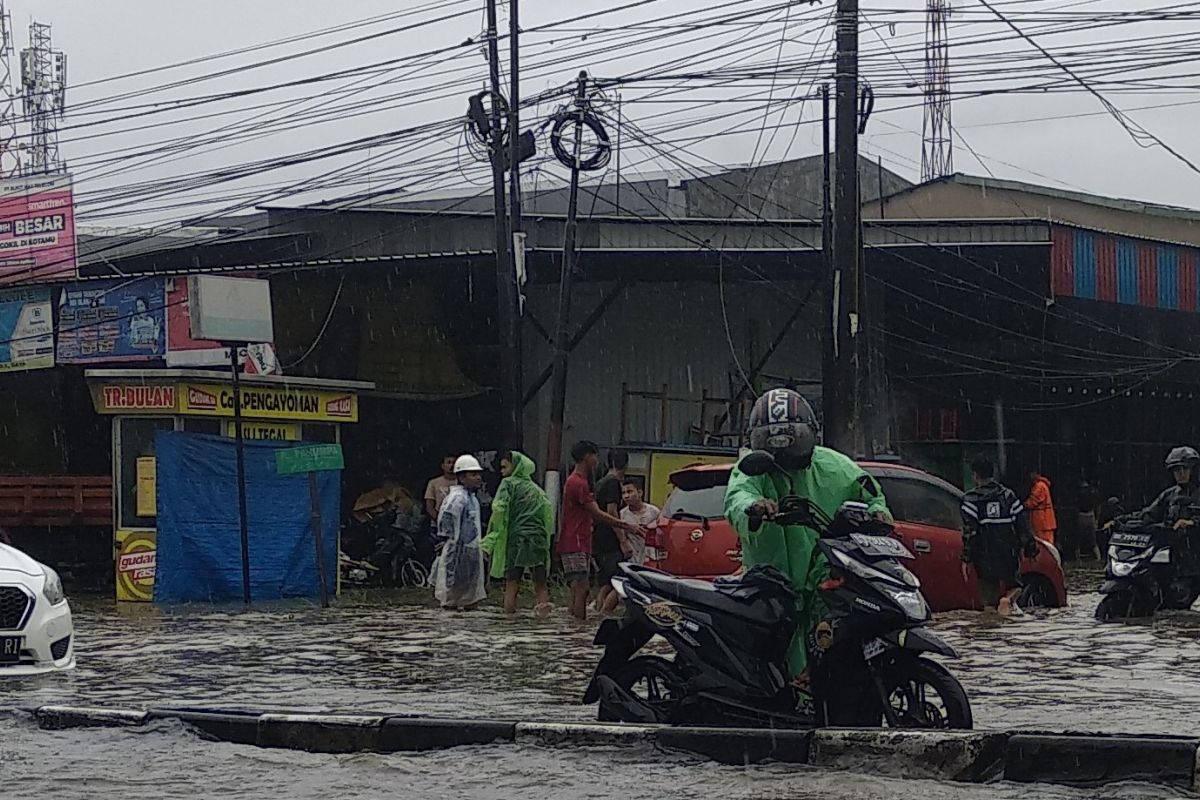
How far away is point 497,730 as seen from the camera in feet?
25.8

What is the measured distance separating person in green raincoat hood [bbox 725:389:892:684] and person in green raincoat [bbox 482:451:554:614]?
850 centimetres

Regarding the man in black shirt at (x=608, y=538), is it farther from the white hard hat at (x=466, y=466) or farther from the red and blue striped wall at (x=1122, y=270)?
the red and blue striped wall at (x=1122, y=270)

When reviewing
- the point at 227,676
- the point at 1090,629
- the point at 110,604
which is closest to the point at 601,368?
the point at 110,604

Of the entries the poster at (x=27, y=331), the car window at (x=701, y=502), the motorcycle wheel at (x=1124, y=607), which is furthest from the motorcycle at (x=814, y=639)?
the poster at (x=27, y=331)

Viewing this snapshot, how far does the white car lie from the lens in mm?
9617

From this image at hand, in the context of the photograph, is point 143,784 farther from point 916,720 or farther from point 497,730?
point 916,720

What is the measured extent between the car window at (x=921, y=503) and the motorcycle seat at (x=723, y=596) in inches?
318

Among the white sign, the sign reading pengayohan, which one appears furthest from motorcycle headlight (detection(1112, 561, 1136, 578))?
the sign reading pengayohan

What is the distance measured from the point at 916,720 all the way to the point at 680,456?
16.0 metres

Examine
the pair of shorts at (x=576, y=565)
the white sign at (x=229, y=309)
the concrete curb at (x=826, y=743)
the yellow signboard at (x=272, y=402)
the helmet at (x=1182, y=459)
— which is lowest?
the concrete curb at (x=826, y=743)

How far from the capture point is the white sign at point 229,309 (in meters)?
17.3

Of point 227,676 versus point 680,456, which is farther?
point 680,456

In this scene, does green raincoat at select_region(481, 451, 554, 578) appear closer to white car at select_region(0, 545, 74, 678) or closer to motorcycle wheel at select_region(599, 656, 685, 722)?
white car at select_region(0, 545, 74, 678)

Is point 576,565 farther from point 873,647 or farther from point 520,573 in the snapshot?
point 873,647
